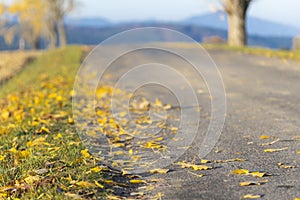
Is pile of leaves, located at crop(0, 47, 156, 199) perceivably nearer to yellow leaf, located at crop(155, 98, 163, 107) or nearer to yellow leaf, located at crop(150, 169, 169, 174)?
yellow leaf, located at crop(150, 169, 169, 174)

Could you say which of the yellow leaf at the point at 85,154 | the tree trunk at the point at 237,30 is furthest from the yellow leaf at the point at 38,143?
the tree trunk at the point at 237,30

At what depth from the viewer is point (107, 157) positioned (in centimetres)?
450

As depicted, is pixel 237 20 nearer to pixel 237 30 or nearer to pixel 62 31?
pixel 237 30

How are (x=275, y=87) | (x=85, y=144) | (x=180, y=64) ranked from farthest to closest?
(x=180, y=64) < (x=275, y=87) < (x=85, y=144)

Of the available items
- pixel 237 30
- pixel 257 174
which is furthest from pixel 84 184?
pixel 237 30

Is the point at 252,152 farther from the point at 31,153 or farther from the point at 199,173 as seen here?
the point at 31,153

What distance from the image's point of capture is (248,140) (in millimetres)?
4887

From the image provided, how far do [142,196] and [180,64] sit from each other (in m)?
10.1

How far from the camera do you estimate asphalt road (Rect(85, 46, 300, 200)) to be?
348 centimetres

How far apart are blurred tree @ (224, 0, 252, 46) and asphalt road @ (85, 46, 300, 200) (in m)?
9.48

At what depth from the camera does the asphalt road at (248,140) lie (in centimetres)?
348

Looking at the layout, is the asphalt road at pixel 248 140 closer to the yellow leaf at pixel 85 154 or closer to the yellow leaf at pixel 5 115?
the yellow leaf at pixel 85 154

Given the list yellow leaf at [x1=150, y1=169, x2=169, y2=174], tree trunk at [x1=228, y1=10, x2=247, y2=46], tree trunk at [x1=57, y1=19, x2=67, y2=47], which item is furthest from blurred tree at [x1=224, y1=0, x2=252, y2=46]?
tree trunk at [x1=57, y1=19, x2=67, y2=47]

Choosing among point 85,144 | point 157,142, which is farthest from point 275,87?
point 85,144
